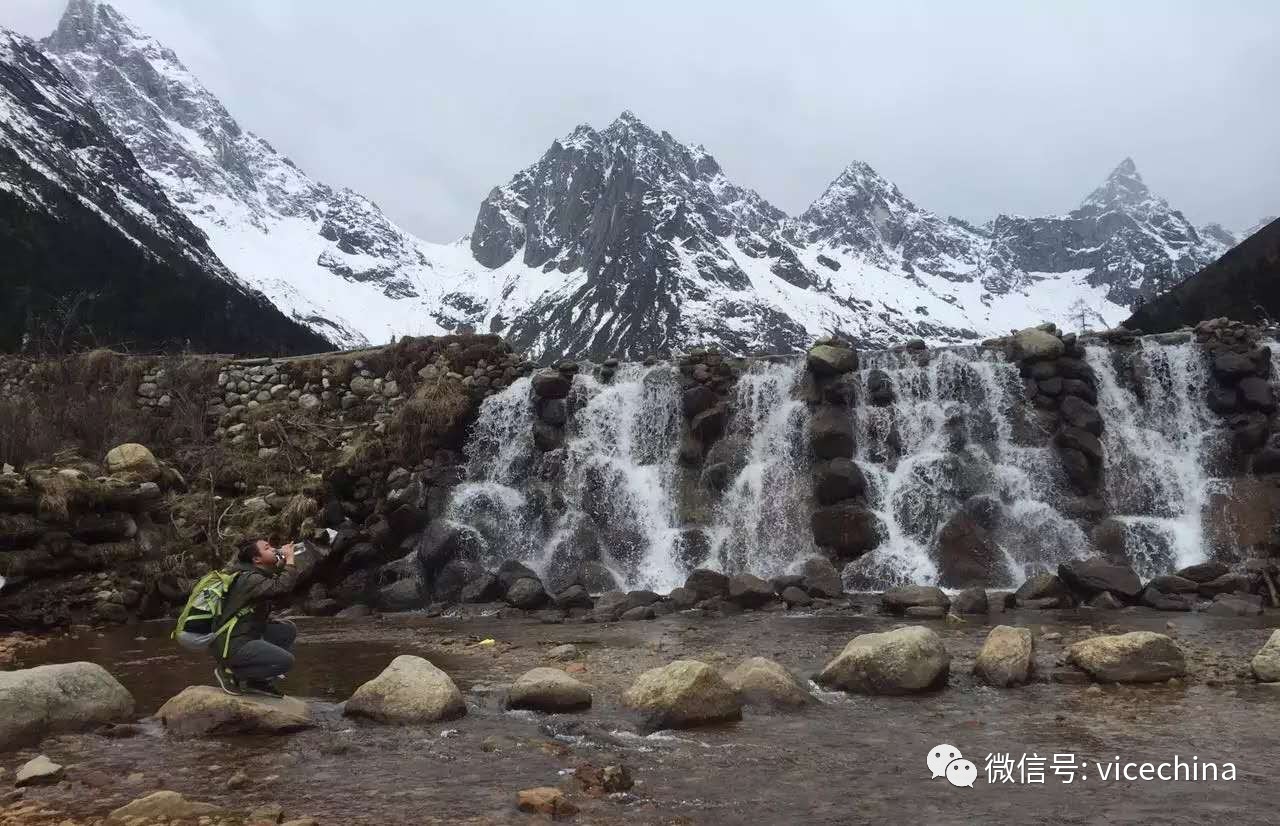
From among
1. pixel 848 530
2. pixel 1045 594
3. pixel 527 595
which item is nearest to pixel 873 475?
pixel 848 530

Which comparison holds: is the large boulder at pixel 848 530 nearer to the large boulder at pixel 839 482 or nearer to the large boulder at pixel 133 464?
the large boulder at pixel 839 482

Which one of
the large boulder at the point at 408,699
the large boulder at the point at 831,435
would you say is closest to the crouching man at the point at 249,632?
the large boulder at the point at 408,699

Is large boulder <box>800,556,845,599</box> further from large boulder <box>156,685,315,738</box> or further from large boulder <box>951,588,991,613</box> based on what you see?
large boulder <box>156,685,315,738</box>

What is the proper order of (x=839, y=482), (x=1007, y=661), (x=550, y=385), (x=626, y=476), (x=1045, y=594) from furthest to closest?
(x=550, y=385)
(x=626, y=476)
(x=839, y=482)
(x=1045, y=594)
(x=1007, y=661)

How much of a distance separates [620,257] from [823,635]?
15830cm

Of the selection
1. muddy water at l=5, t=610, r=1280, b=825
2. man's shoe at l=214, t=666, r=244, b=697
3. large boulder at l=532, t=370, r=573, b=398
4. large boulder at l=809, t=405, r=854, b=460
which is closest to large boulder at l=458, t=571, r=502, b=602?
large boulder at l=532, t=370, r=573, b=398

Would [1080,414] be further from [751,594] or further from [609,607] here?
[609,607]

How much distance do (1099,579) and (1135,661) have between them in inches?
274

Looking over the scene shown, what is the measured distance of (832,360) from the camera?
21.1 m

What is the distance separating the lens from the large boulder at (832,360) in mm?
21062

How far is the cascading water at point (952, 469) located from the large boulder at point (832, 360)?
547 mm

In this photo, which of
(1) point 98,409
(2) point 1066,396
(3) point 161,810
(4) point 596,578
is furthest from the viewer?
(1) point 98,409

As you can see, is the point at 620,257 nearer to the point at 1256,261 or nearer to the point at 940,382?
the point at 1256,261

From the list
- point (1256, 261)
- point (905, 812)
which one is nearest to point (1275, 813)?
point (905, 812)
